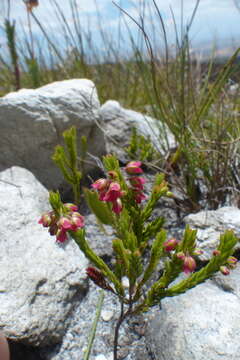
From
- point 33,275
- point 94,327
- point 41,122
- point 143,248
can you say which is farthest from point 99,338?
point 41,122

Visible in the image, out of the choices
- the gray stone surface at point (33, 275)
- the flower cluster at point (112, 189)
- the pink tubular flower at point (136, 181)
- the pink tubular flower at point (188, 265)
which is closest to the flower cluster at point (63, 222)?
the flower cluster at point (112, 189)

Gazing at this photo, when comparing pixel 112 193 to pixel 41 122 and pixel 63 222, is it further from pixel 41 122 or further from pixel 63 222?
pixel 41 122

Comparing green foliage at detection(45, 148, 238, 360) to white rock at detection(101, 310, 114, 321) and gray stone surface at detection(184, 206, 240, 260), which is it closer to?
white rock at detection(101, 310, 114, 321)

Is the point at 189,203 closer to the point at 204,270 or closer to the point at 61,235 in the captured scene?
the point at 204,270

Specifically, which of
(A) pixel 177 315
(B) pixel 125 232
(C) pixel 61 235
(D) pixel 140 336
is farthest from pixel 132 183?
(D) pixel 140 336

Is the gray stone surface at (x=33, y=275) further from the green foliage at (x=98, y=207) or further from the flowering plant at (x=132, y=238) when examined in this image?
the green foliage at (x=98, y=207)
